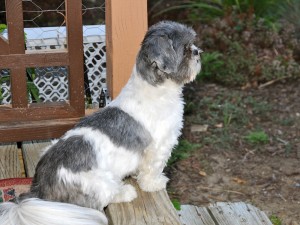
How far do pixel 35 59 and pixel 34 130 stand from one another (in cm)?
44

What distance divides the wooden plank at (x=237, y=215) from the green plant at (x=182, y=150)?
1351mm

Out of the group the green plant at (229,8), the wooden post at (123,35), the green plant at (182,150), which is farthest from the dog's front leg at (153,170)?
the green plant at (229,8)

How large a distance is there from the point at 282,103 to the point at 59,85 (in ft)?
8.84

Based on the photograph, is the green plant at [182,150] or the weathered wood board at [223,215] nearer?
the weathered wood board at [223,215]

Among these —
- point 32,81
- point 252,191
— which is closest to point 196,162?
point 252,191

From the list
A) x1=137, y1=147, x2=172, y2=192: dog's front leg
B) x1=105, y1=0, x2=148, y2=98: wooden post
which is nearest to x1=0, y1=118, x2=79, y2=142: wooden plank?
x1=105, y1=0, x2=148, y2=98: wooden post

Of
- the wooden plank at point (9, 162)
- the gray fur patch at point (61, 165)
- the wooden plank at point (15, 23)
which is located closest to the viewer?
the gray fur patch at point (61, 165)

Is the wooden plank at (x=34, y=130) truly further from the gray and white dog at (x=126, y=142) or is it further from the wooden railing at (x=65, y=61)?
the gray and white dog at (x=126, y=142)

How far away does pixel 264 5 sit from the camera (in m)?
7.66

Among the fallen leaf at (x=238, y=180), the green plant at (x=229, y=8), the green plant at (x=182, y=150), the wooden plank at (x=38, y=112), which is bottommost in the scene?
the fallen leaf at (x=238, y=180)

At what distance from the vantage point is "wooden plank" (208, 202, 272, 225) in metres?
4.18

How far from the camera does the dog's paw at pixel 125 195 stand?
3.48m

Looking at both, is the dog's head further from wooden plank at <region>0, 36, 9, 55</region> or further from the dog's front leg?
wooden plank at <region>0, 36, 9, 55</region>

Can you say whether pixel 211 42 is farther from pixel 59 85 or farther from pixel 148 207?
pixel 148 207
